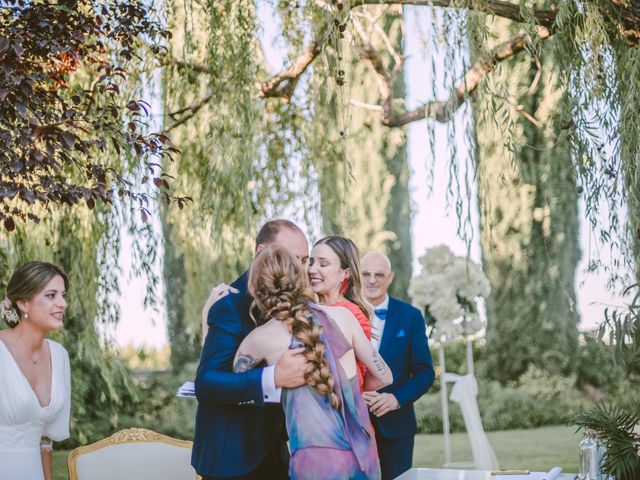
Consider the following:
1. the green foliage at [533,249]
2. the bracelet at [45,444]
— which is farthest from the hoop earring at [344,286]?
the green foliage at [533,249]

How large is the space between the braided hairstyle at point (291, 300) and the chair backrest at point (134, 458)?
1.17 metres

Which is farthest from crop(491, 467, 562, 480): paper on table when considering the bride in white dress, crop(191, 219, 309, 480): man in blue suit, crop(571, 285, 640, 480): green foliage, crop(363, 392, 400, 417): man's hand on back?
the bride in white dress

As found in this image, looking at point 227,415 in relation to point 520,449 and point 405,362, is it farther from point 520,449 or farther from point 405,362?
point 520,449

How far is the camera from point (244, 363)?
2391 millimetres

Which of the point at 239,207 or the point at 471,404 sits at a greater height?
the point at 239,207

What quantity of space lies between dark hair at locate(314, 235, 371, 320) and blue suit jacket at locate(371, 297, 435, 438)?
553 millimetres

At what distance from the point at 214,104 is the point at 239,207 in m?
0.60

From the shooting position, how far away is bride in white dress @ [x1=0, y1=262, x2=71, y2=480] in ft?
10.4

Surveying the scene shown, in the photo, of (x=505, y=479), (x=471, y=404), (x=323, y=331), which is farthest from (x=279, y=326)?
(x=471, y=404)

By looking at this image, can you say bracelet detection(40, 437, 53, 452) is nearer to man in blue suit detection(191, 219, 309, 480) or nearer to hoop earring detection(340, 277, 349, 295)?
man in blue suit detection(191, 219, 309, 480)

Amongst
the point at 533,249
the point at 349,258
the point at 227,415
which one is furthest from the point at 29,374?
the point at 533,249

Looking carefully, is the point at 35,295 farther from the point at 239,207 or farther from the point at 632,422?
the point at 632,422

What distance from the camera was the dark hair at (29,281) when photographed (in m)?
3.17

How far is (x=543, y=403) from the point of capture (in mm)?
9109
